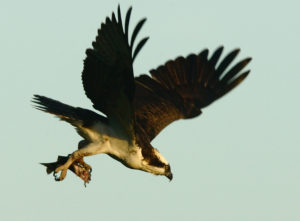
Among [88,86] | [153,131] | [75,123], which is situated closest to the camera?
[88,86]

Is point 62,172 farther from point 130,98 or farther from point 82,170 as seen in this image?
point 130,98

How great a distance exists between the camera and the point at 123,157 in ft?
30.5

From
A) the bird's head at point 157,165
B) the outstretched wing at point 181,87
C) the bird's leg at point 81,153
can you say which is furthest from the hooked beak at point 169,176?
the bird's leg at point 81,153

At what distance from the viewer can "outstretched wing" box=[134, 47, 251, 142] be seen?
1037cm

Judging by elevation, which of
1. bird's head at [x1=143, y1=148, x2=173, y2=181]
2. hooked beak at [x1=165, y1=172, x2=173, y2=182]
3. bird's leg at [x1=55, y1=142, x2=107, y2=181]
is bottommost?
hooked beak at [x1=165, y1=172, x2=173, y2=182]

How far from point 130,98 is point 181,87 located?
2.60 m

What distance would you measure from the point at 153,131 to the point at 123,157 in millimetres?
1098

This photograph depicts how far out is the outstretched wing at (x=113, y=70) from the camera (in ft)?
25.8

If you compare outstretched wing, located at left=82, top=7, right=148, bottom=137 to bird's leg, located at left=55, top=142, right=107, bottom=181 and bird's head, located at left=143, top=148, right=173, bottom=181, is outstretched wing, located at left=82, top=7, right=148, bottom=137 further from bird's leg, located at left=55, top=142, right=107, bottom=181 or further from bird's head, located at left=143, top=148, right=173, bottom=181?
bird's head, located at left=143, top=148, right=173, bottom=181

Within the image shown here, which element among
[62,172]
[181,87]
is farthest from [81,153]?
[181,87]

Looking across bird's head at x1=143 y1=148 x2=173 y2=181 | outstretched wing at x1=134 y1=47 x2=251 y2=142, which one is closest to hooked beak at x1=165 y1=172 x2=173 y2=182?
bird's head at x1=143 y1=148 x2=173 y2=181

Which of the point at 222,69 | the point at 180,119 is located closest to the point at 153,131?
the point at 180,119

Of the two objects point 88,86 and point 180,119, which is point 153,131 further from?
point 88,86

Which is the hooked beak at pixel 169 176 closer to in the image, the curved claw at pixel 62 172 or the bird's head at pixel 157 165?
the bird's head at pixel 157 165
